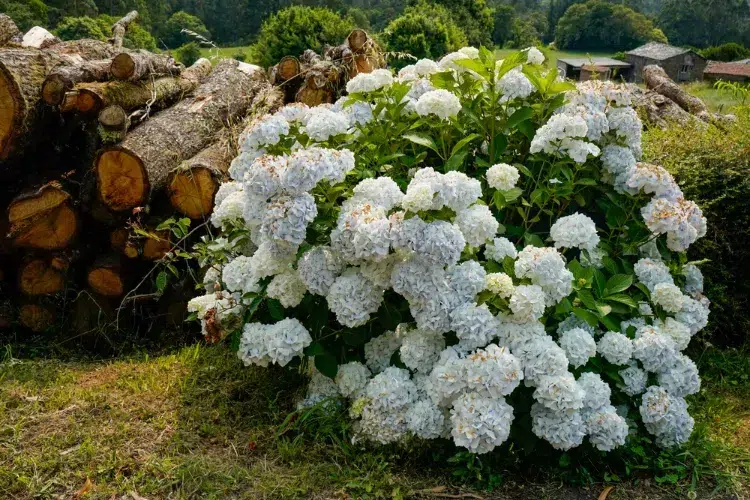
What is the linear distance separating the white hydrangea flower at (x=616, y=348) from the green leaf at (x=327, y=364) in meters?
1.15

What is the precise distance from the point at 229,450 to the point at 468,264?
51.4 inches

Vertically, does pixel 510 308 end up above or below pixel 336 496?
above

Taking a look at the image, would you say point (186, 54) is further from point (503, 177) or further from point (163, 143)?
point (503, 177)

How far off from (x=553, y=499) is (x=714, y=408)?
52.3 inches

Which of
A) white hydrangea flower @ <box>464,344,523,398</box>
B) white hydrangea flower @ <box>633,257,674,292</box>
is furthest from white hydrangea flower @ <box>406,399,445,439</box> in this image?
white hydrangea flower @ <box>633,257,674,292</box>

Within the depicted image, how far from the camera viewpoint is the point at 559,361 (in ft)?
8.27

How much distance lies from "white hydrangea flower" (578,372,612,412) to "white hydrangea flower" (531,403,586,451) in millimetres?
92

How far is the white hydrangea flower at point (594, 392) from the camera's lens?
8.61ft

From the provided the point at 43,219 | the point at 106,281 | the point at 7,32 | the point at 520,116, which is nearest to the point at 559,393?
the point at 520,116

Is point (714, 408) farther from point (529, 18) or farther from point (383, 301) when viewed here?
point (529, 18)

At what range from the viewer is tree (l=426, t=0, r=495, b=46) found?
66.2 ft

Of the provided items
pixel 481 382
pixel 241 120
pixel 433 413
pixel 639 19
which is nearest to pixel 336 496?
pixel 433 413

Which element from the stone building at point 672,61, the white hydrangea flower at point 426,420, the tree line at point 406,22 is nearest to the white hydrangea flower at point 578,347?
the white hydrangea flower at point 426,420

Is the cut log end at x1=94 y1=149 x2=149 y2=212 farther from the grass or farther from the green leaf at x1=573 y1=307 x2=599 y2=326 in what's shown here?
the green leaf at x1=573 y1=307 x2=599 y2=326
